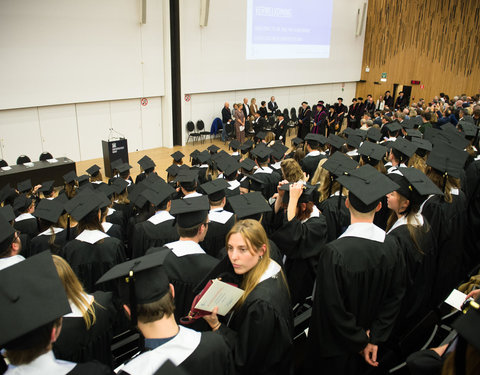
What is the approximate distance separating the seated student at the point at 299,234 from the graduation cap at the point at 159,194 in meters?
1.35

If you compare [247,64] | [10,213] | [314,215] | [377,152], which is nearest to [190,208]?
[314,215]

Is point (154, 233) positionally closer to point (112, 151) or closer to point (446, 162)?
point (446, 162)

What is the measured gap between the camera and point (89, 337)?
2.38 m

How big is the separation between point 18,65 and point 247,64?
8.80 meters

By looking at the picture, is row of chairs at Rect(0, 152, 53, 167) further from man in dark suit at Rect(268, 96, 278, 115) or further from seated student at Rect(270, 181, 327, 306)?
man in dark suit at Rect(268, 96, 278, 115)

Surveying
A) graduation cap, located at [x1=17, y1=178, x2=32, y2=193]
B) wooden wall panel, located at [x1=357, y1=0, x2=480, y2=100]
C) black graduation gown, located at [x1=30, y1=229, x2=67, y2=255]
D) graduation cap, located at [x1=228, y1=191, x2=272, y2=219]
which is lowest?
graduation cap, located at [x1=17, y1=178, x2=32, y2=193]

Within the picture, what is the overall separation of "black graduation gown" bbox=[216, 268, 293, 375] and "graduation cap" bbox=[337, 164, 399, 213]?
894mm

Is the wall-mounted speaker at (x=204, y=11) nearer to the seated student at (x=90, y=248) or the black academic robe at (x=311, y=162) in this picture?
the black academic robe at (x=311, y=162)

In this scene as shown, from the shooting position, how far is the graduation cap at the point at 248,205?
3301 mm

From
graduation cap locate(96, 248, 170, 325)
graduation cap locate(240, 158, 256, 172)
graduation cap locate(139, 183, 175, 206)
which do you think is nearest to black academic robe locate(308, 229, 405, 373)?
graduation cap locate(96, 248, 170, 325)

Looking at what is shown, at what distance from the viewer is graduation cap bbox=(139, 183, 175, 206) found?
421 cm

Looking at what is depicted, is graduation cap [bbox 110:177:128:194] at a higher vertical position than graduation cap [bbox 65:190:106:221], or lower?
lower

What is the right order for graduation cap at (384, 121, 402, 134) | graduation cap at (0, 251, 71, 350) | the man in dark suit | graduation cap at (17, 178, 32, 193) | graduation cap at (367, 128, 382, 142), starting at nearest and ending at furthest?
graduation cap at (0, 251, 71, 350), graduation cap at (17, 178, 32, 193), graduation cap at (367, 128, 382, 142), graduation cap at (384, 121, 402, 134), the man in dark suit

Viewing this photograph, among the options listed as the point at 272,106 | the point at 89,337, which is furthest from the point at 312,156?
the point at 272,106
